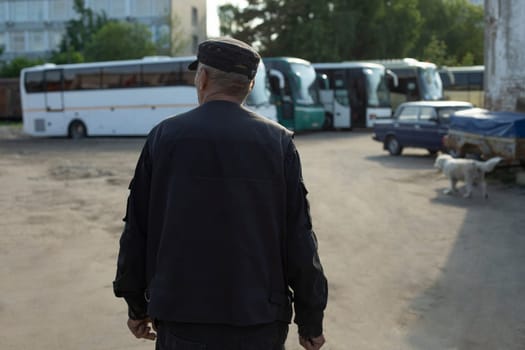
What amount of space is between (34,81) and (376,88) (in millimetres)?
15016

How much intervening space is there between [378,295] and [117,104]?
23.3m

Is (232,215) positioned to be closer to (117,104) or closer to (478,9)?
(117,104)

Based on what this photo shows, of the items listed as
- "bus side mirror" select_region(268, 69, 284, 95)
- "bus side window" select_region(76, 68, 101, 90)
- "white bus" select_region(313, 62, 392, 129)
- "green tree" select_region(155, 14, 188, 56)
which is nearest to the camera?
"bus side mirror" select_region(268, 69, 284, 95)

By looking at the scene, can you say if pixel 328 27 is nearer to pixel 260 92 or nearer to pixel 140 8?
pixel 260 92

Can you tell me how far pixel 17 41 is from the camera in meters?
71.6

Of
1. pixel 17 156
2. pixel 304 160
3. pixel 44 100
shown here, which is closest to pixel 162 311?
pixel 304 160

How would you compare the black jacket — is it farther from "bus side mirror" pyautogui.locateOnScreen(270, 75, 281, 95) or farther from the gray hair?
"bus side mirror" pyautogui.locateOnScreen(270, 75, 281, 95)

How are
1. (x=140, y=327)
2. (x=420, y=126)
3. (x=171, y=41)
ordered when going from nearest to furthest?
(x=140, y=327) → (x=420, y=126) → (x=171, y=41)

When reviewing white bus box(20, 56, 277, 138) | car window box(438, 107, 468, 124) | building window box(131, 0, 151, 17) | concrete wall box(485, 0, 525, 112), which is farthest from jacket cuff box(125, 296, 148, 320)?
building window box(131, 0, 151, 17)

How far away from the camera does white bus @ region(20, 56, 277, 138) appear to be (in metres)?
27.1

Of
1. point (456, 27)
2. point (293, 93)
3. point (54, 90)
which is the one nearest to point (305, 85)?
point (293, 93)

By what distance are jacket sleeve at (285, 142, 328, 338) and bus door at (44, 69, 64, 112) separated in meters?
28.2

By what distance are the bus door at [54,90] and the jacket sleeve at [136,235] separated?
27934mm

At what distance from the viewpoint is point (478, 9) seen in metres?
67.4
